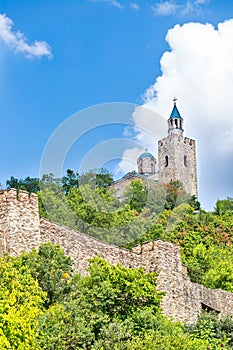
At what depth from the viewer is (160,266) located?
2708 cm

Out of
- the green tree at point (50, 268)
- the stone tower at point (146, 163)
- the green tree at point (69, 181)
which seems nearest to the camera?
the green tree at point (50, 268)

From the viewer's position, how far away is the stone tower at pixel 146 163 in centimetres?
9250

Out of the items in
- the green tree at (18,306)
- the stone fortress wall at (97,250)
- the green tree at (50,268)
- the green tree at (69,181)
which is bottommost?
the green tree at (18,306)

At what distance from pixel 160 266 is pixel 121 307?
468cm

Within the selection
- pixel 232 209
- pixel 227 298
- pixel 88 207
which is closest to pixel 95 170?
pixel 88 207

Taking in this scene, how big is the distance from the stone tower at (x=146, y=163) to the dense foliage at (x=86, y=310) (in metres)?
66.7

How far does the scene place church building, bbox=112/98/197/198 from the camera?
279 feet

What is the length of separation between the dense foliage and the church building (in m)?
57.4

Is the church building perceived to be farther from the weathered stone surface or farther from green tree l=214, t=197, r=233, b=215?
green tree l=214, t=197, r=233, b=215

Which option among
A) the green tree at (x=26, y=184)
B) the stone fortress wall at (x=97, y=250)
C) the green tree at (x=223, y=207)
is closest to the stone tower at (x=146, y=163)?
the green tree at (x=223, y=207)

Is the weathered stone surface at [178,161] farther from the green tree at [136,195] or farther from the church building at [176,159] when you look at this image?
the green tree at [136,195]

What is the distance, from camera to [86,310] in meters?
21.2

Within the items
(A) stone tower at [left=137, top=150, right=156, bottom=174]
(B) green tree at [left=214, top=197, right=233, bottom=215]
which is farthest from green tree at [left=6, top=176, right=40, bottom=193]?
(A) stone tower at [left=137, top=150, right=156, bottom=174]

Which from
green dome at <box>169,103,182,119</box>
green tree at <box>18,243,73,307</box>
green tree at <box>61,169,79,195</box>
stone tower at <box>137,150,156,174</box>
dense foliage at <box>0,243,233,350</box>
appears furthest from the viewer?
stone tower at <box>137,150,156,174</box>
